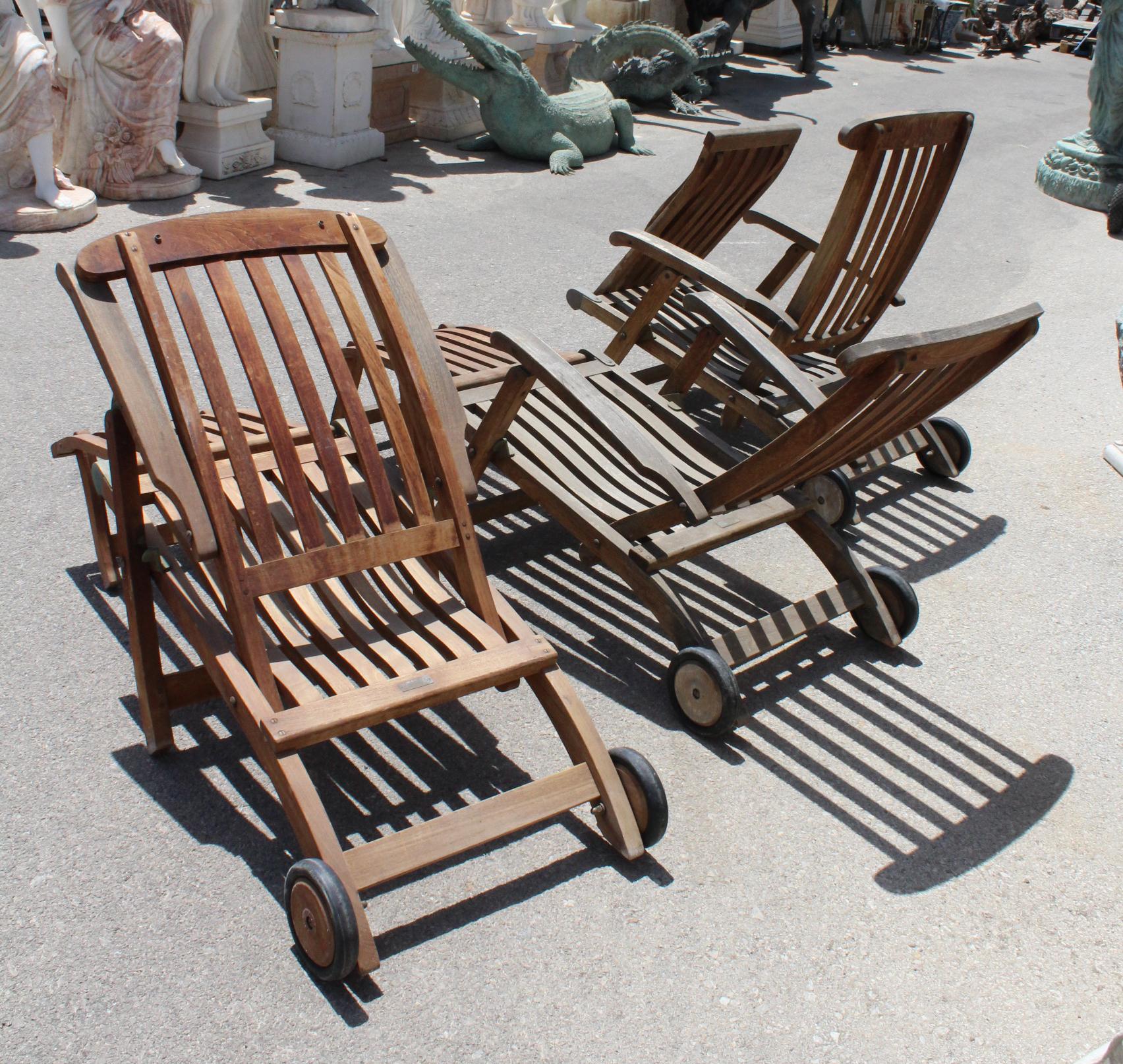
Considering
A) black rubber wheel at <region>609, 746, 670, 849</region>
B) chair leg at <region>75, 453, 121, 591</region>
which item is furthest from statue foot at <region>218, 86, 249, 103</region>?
black rubber wheel at <region>609, 746, 670, 849</region>

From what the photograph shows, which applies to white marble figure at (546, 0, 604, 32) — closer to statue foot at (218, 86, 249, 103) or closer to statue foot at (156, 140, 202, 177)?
statue foot at (218, 86, 249, 103)

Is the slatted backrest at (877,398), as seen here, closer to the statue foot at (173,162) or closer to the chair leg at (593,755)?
the chair leg at (593,755)

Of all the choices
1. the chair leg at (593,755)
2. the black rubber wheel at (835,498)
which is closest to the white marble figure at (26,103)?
the black rubber wheel at (835,498)

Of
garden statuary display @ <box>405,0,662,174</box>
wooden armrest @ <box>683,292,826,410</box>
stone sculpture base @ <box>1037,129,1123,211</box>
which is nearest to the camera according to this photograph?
wooden armrest @ <box>683,292,826,410</box>

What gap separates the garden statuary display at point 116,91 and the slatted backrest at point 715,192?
131 inches

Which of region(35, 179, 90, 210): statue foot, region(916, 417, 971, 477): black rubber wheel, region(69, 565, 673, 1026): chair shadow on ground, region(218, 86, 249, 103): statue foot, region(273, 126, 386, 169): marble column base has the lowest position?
region(273, 126, 386, 169): marble column base

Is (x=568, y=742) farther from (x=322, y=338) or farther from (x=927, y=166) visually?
(x=927, y=166)

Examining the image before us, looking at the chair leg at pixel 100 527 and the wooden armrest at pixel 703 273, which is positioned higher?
the wooden armrest at pixel 703 273

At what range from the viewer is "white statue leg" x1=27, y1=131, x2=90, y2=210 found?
6.15m

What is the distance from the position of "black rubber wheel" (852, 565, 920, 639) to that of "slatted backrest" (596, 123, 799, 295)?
163 centimetres

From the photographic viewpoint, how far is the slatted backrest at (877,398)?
282 centimetres

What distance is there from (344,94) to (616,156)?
234 centimetres

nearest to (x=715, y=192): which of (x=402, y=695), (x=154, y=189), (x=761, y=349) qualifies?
(x=761, y=349)

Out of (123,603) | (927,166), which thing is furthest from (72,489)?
(927,166)
